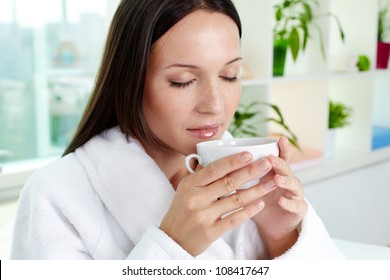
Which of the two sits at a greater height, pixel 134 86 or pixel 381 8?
pixel 381 8

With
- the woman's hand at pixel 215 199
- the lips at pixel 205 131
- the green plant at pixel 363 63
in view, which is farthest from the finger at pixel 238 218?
the green plant at pixel 363 63

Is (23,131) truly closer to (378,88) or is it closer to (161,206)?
(378,88)

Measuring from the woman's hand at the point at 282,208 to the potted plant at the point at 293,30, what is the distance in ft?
5.43

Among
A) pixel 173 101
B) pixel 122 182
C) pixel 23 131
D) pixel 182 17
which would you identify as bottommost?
pixel 23 131

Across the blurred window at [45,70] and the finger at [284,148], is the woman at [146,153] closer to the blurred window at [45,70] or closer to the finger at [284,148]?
the finger at [284,148]

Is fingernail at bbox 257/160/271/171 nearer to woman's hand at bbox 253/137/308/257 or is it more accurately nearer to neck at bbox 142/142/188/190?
woman's hand at bbox 253/137/308/257

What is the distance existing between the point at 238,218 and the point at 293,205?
17cm

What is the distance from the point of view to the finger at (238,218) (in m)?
0.96

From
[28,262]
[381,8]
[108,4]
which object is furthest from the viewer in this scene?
[381,8]

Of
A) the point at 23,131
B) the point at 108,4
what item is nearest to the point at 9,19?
the point at 23,131

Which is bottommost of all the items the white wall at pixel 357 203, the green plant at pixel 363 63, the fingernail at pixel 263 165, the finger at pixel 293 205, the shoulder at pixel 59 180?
the white wall at pixel 357 203

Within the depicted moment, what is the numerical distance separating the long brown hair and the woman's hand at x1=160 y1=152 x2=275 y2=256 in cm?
27

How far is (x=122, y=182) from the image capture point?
1.19 metres

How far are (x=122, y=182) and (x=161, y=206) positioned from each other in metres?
0.09
